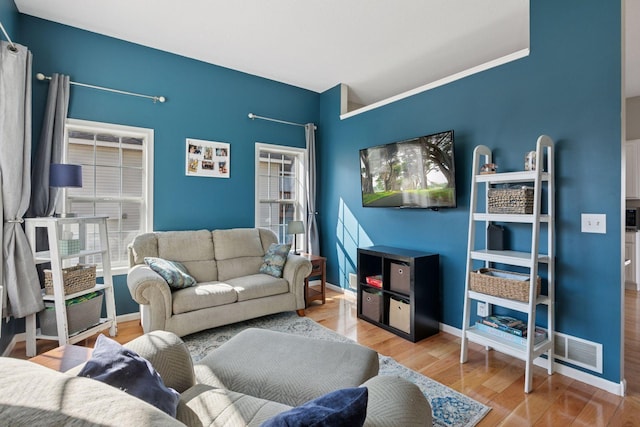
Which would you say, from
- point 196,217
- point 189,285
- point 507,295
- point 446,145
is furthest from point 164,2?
point 507,295

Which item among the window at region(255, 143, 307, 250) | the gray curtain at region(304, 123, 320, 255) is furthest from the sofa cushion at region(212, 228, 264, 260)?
the gray curtain at region(304, 123, 320, 255)

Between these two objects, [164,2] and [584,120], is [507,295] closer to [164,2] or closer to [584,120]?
[584,120]

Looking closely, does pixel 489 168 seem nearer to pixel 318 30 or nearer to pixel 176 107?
pixel 318 30

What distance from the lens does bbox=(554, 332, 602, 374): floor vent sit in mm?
2131

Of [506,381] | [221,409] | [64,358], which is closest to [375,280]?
[506,381]

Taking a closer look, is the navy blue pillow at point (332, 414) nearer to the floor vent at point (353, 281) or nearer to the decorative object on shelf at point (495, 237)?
the decorative object on shelf at point (495, 237)

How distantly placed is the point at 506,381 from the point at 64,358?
2677mm

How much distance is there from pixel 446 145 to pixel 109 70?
134 inches

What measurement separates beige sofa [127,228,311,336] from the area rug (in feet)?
0.42

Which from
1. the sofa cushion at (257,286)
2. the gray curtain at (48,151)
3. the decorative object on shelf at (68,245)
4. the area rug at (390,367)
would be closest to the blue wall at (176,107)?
the gray curtain at (48,151)

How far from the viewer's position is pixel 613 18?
6.73ft

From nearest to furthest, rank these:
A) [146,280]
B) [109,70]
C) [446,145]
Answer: [146,280]
[446,145]
[109,70]

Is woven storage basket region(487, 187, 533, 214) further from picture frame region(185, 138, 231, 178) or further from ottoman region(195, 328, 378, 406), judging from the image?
picture frame region(185, 138, 231, 178)

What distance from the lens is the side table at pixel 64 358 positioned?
1463mm
